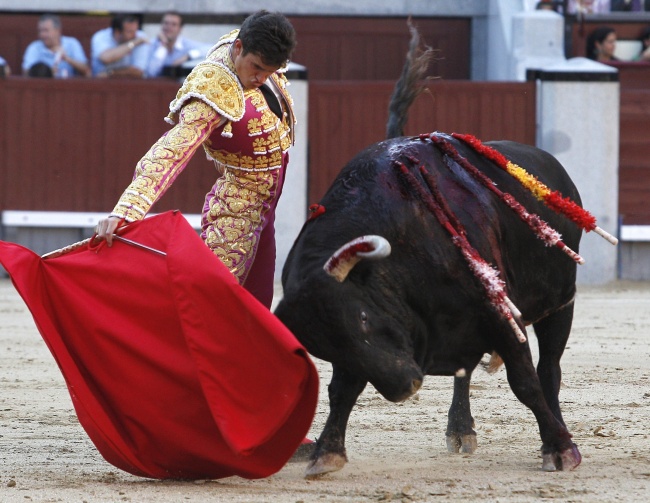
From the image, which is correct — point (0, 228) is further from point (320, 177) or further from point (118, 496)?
point (118, 496)

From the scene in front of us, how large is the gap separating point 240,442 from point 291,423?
6.5 inches

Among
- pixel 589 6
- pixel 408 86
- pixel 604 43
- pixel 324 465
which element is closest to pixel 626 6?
pixel 589 6

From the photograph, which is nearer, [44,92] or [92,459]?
[92,459]

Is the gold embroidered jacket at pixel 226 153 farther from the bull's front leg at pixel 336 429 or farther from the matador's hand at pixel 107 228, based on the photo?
the bull's front leg at pixel 336 429

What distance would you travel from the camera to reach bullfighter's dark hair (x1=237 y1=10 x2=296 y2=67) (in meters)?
3.00

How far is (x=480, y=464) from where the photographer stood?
3395 mm

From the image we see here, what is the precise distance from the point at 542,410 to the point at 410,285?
1.70 feet

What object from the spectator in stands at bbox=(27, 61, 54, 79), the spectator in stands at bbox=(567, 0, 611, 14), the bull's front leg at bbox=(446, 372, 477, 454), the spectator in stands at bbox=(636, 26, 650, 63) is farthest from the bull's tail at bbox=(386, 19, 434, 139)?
the spectator in stands at bbox=(567, 0, 611, 14)

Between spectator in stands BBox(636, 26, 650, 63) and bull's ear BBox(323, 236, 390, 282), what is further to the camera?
spectator in stands BBox(636, 26, 650, 63)

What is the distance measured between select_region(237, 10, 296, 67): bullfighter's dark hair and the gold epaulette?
0.14m

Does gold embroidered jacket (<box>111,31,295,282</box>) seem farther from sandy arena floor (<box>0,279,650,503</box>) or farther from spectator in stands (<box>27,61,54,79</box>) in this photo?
spectator in stands (<box>27,61,54,79</box>)

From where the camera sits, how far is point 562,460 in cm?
324

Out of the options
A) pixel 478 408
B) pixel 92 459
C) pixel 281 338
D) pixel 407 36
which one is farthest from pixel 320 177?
pixel 281 338

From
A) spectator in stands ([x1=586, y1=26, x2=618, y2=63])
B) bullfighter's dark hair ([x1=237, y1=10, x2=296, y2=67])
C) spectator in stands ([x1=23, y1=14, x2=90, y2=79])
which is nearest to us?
bullfighter's dark hair ([x1=237, y1=10, x2=296, y2=67])
